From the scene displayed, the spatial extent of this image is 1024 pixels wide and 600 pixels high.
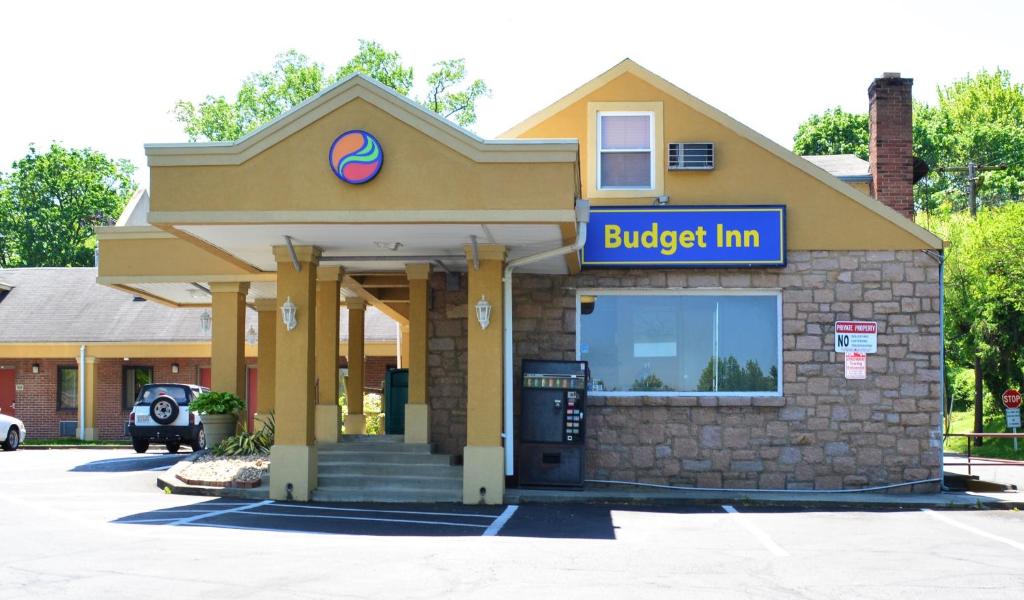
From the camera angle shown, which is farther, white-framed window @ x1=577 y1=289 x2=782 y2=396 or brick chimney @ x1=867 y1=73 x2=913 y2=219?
brick chimney @ x1=867 y1=73 x2=913 y2=219

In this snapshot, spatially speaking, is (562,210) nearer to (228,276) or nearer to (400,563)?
(400,563)

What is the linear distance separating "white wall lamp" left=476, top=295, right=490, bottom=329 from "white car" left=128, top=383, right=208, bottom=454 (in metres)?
13.0

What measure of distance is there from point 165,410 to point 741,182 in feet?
49.6

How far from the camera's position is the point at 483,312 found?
14898mm

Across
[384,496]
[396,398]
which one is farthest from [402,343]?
[384,496]

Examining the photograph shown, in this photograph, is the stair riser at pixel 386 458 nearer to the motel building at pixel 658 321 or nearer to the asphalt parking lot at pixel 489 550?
the motel building at pixel 658 321

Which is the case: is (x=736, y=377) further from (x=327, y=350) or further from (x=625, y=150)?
(x=327, y=350)

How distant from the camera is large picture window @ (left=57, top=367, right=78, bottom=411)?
3428 cm

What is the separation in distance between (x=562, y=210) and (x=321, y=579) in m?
5.91

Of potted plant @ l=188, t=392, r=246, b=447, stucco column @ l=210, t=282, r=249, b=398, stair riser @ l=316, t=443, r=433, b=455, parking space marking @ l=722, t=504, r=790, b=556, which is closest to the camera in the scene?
parking space marking @ l=722, t=504, r=790, b=556

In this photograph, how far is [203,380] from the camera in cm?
3425

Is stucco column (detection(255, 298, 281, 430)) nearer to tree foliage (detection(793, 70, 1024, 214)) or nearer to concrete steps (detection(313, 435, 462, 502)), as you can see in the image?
→ concrete steps (detection(313, 435, 462, 502))

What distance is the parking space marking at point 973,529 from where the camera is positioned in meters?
11.8

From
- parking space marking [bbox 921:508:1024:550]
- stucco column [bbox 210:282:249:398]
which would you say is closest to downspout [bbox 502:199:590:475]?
parking space marking [bbox 921:508:1024:550]
